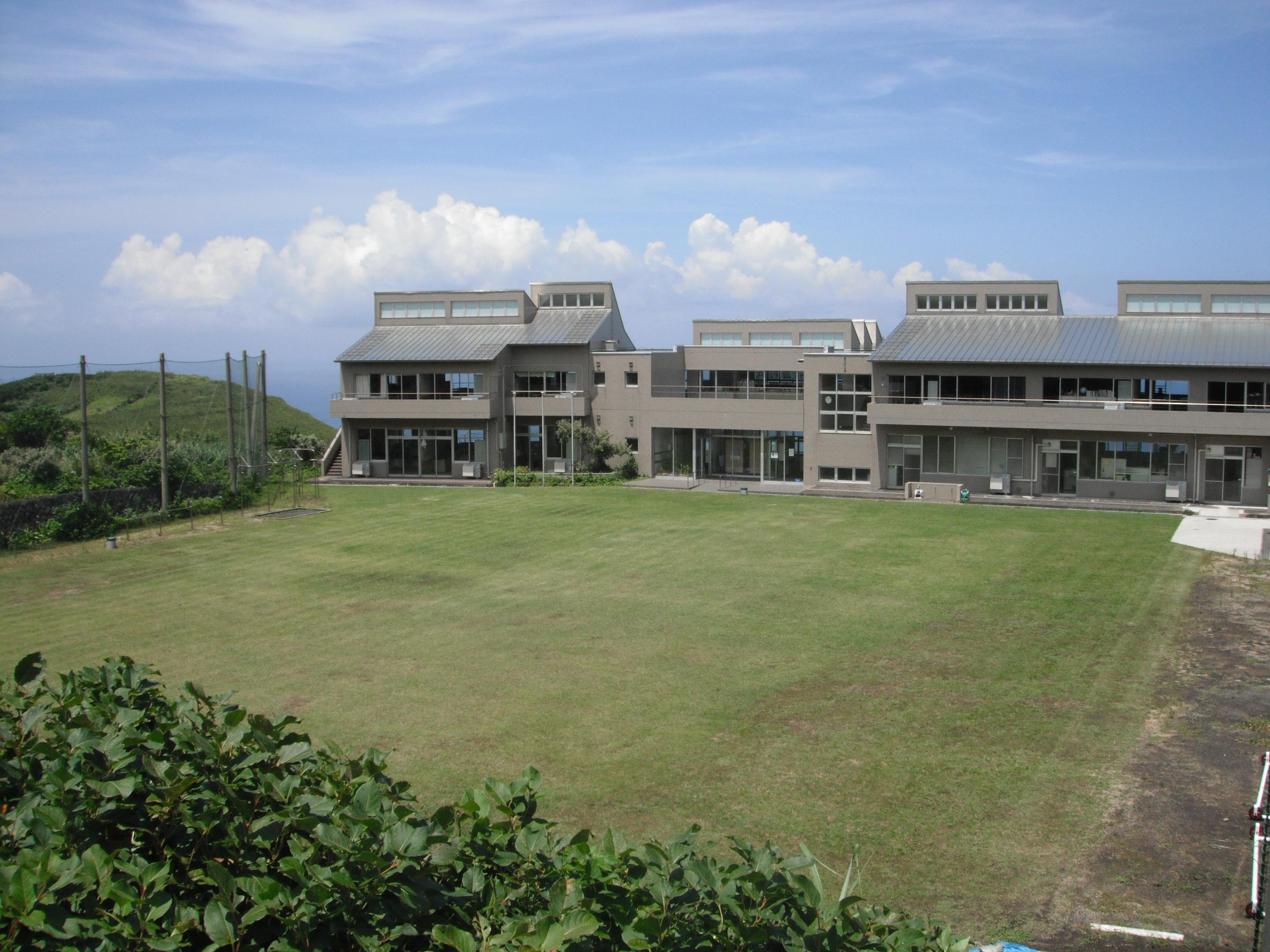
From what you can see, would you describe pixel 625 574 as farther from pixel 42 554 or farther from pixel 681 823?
pixel 42 554

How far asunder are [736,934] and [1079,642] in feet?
52.2

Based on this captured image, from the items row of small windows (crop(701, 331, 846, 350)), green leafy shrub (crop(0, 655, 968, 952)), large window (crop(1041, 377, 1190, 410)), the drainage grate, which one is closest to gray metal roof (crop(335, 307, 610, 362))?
row of small windows (crop(701, 331, 846, 350))

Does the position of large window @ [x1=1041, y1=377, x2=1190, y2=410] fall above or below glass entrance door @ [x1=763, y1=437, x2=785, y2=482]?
above

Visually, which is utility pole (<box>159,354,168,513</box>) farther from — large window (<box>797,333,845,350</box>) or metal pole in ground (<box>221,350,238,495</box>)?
large window (<box>797,333,845,350</box>)

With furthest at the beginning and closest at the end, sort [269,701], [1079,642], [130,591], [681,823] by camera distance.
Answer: [130,591], [1079,642], [269,701], [681,823]

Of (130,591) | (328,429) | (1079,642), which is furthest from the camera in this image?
(328,429)

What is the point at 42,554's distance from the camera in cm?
2698

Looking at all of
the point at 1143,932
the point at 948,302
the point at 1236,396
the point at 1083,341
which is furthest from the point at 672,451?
the point at 1143,932

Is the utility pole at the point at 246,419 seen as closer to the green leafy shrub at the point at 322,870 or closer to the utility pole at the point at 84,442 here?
the utility pole at the point at 84,442

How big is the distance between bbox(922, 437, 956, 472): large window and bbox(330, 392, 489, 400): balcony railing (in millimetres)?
18511

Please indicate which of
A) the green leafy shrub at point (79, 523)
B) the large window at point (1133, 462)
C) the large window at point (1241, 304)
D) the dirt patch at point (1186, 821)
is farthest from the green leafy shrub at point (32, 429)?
the large window at point (1241, 304)

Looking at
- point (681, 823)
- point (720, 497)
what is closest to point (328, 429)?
point (720, 497)

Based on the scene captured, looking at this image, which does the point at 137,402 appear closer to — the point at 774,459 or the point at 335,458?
the point at 335,458

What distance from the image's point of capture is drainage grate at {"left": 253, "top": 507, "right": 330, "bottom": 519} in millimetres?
33656
